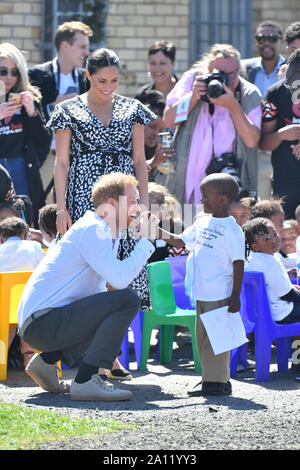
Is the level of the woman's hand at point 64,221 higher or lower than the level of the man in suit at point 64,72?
lower

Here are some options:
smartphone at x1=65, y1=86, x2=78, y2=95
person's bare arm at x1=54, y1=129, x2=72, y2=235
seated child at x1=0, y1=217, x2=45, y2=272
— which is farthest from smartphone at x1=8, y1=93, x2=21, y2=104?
person's bare arm at x1=54, y1=129, x2=72, y2=235

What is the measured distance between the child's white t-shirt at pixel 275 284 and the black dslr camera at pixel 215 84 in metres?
1.74

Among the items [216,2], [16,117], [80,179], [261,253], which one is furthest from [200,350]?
[216,2]

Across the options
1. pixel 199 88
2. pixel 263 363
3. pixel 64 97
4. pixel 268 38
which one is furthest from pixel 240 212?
pixel 268 38

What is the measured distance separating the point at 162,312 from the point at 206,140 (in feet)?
5.77

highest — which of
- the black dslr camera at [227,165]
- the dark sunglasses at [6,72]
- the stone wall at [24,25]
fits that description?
the stone wall at [24,25]

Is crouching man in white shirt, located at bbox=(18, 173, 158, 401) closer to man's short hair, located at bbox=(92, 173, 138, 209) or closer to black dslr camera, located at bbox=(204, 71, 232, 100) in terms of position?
Answer: man's short hair, located at bbox=(92, 173, 138, 209)

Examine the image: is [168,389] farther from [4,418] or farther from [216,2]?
[216,2]

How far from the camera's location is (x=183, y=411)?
5281 millimetres

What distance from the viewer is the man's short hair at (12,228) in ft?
23.1

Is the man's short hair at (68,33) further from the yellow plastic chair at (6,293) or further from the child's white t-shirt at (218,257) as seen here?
the child's white t-shirt at (218,257)

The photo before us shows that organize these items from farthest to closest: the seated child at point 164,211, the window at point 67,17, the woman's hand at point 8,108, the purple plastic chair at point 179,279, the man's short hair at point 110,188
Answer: the window at point 67,17, the woman's hand at point 8,108, the seated child at point 164,211, the purple plastic chair at point 179,279, the man's short hair at point 110,188

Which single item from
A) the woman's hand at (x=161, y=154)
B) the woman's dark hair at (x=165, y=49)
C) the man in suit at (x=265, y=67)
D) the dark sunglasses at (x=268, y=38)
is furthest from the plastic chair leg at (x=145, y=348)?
the dark sunglasses at (x=268, y=38)

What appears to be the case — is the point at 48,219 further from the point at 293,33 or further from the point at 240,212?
the point at 293,33
